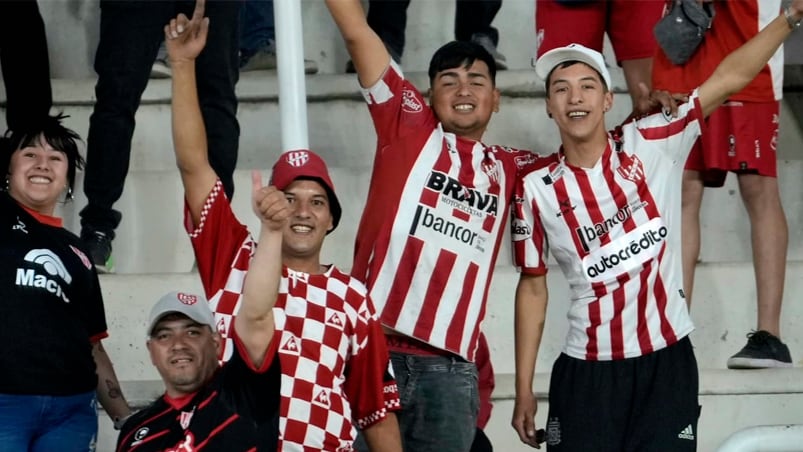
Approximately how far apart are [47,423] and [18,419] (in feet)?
0.22

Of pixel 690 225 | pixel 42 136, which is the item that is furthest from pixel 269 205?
pixel 690 225

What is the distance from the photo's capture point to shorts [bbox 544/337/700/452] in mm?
2768

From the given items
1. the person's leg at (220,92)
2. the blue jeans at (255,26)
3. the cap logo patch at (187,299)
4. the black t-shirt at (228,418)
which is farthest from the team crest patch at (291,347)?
the blue jeans at (255,26)

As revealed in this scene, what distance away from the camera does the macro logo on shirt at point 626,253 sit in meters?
2.85

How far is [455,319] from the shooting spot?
9.58 feet

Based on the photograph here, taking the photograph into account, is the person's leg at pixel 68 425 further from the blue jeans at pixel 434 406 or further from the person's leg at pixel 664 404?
the person's leg at pixel 664 404

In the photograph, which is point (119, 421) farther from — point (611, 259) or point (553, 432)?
point (611, 259)

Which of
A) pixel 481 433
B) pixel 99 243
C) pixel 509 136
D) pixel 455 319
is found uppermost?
pixel 509 136

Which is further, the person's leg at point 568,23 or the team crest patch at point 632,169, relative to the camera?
the person's leg at point 568,23

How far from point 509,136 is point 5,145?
1729 millimetres

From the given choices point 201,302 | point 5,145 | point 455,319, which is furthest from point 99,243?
point 455,319

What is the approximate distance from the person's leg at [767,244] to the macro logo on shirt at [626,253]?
72cm

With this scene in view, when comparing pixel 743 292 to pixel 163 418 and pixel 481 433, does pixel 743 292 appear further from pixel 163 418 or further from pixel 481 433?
pixel 163 418

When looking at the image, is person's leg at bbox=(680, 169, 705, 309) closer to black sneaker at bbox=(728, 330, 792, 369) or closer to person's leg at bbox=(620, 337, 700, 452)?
black sneaker at bbox=(728, 330, 792, 369)
